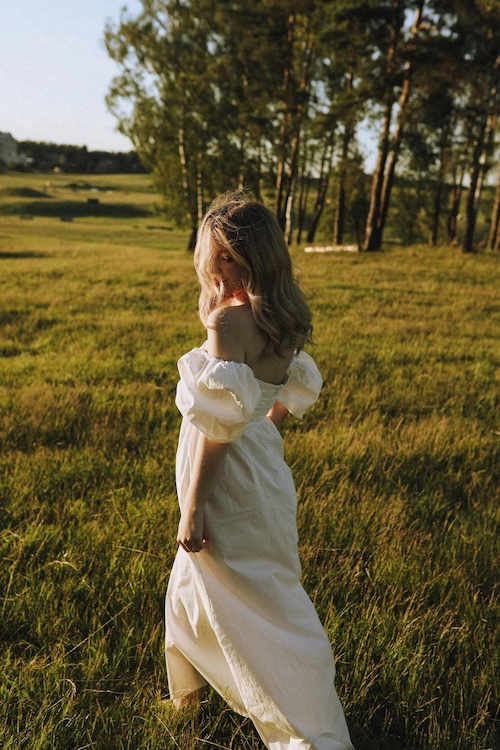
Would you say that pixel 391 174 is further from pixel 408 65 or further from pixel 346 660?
pixel 346 660

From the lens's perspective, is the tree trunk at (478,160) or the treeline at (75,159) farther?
the treeline at (75,159)

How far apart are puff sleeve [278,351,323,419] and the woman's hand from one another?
2.25 feet

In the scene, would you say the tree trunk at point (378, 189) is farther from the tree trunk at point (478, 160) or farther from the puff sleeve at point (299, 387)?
the puff sleeve at point (299, 387)

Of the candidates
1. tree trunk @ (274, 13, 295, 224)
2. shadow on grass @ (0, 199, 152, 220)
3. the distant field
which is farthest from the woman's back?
shadow on grass @ (0, 199, 152, 220)

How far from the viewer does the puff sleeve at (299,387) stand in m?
2.38

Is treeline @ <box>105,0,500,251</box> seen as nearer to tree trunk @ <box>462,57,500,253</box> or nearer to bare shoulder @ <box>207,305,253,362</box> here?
tree trunk @ <box>462,57,500,253</box>

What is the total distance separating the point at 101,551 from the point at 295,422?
8.16ft

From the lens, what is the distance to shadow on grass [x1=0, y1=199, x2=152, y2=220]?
56.1 m

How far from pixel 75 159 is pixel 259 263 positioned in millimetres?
127264

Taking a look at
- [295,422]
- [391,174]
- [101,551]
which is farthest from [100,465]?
[391,174]

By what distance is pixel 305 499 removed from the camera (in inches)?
147

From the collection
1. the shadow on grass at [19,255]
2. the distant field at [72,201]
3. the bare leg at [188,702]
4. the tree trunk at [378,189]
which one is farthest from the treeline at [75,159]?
the bare leg at [188,702]

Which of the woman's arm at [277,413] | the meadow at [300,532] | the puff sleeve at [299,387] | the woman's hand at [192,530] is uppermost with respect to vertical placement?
the puff sleeve at [299,387]

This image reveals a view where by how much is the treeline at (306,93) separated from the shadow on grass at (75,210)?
28.7 m
